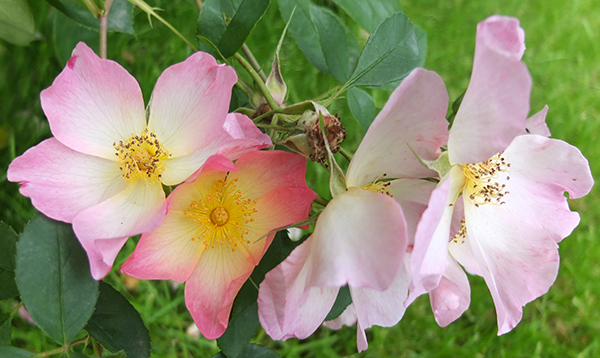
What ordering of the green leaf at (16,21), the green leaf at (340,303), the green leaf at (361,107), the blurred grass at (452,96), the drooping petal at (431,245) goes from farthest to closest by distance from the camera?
the blurred grass at (452,96)
the green leaf at (361,107)
the green leaf at (16,21)
the green leaf at (340,303)
the drooping petal at (431,245)

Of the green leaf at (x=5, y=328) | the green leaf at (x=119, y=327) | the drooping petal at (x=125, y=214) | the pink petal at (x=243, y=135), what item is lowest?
the green leaf at (x=5, y=328)

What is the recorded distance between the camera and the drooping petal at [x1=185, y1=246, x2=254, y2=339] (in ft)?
1.67

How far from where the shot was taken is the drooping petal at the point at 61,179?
0.46 metres

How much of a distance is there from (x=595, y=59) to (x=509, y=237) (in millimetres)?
1908

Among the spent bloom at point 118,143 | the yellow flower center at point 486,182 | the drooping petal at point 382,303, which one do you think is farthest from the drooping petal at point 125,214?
the yellow flower center at point 486,182

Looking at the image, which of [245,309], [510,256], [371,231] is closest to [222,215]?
[245,309]

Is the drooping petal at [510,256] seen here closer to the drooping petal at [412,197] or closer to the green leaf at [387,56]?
the drooping petal at [412,197]

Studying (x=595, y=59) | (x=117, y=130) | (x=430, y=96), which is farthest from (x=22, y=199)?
(x=595, y=59)

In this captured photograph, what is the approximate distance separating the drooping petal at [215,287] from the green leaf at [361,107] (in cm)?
38

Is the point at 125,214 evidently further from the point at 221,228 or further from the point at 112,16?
the point at 112,16

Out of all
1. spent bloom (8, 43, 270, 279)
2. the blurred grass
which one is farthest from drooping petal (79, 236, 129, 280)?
the blurred grass

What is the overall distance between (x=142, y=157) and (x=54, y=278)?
0.51ft

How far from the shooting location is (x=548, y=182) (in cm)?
54

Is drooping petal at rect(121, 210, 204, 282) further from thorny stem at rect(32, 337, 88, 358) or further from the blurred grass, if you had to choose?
the blurred grass
